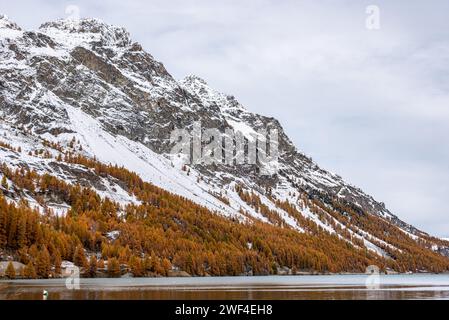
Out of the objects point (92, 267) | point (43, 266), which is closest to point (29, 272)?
point (43, 266)

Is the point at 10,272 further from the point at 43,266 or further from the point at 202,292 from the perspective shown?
the point at 202,292

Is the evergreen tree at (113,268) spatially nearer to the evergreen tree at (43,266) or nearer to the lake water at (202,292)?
the evergreen tree at (43,266)

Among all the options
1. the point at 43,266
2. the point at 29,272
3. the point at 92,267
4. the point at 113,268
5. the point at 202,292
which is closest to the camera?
the point at 202,292

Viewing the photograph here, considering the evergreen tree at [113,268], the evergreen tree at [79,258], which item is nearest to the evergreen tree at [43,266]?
the evergreen tree at [79,258]

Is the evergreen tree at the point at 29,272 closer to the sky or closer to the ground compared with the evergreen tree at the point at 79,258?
closer to the ground

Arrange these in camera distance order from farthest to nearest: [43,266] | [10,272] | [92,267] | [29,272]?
[92,267], [43,266], [29,272], [10,272]

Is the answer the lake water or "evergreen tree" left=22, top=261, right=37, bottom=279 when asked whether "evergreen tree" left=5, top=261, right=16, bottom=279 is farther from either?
the lake water

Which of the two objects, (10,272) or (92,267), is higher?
(92,267)

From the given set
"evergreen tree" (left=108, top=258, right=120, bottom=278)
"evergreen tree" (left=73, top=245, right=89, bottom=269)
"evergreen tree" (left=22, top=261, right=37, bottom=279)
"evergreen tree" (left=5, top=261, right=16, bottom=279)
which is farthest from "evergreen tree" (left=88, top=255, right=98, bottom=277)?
"evergreen tree" (left=5, top=261, right=16, bottom=279)

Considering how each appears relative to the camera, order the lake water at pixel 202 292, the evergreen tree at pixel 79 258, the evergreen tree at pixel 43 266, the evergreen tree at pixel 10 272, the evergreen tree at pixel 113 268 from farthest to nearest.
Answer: the evergreen tree at pixel 113 268, the evergreen tree at pixel 79 258, the evergreen tree at pixel 43 266, the evergreen tree at pixel 10 272, the lake water at pixel 202 292
